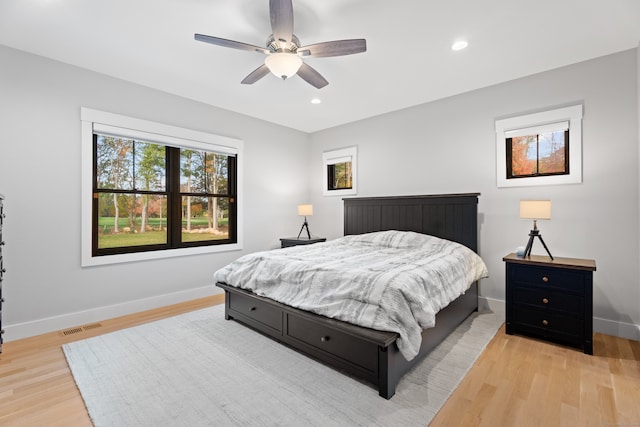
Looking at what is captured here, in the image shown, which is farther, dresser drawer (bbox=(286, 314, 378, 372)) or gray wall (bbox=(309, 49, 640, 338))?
gray wall (bbox=(309, 49, 640, 338))

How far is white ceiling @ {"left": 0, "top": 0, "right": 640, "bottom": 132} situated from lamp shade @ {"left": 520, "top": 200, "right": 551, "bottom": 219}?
4.79ft

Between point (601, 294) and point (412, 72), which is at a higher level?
point (412, 72)

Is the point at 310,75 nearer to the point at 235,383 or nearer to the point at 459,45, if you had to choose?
the point at 459,45

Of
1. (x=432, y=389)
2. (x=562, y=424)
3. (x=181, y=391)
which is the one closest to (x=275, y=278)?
(x=181, y=391)

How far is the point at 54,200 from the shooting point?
9.94 ft

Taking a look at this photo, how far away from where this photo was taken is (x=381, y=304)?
1996mm

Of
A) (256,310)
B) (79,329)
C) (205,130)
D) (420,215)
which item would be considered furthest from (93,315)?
(420,215)

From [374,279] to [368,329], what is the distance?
0.35m

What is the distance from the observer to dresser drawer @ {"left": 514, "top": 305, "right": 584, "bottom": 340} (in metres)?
2.57

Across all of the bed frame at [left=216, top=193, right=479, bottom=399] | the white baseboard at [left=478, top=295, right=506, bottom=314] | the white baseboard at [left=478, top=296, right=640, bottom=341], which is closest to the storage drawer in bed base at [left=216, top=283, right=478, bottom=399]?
the bed frame at [left=216, top=193, right=479, bottom=399]

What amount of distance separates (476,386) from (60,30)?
4370 millimetres

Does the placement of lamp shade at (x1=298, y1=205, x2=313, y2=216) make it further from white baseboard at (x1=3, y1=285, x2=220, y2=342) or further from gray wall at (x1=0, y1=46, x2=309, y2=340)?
gray wall at (x1=0, y1=46, x2=309, y2=340)

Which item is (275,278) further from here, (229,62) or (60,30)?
(60,30)

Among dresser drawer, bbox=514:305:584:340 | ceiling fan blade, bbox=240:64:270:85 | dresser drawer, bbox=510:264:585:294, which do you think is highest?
ceiling fan blade, bbox=240:64:270:85
